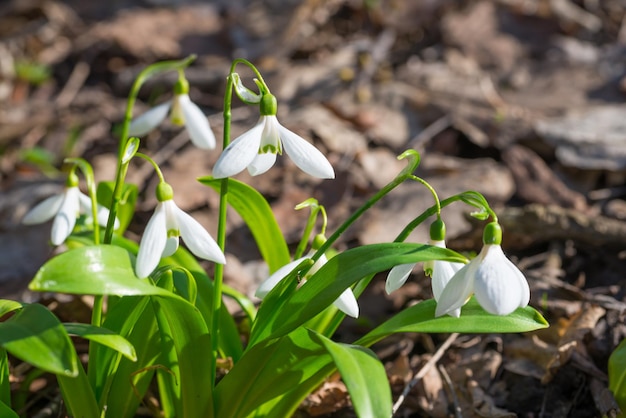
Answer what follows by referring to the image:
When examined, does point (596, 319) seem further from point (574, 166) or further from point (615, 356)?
point (574, 166)

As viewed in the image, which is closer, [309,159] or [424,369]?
[309,159]

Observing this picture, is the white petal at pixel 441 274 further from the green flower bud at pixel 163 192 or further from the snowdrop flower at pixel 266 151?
the green flower bud at pixel 163 192

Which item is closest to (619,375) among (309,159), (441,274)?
(441,274)

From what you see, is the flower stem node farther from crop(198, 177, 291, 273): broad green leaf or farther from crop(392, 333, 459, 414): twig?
crop(392, 333, 459, 414): twig

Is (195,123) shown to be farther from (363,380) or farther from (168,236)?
(363,380)

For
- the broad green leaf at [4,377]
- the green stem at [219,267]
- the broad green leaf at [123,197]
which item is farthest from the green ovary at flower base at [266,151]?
the broad green leaf at [4,377]

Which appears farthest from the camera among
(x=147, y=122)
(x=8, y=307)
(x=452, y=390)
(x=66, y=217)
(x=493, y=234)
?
(x=147, y=122)

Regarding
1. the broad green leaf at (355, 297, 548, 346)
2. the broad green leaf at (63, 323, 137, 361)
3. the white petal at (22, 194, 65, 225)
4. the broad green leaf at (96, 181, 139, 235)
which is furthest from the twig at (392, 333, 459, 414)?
the white petal at (22, 194, 65, 225)
